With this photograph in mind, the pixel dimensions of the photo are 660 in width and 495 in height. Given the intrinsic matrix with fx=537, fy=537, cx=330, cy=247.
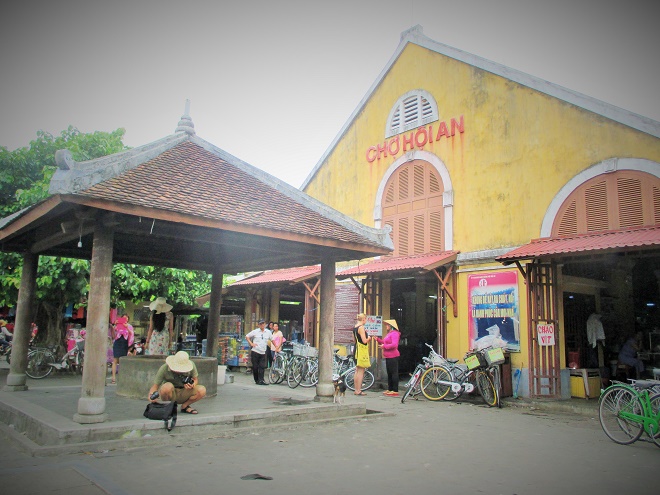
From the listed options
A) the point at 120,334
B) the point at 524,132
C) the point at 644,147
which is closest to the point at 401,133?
the point at 524,132

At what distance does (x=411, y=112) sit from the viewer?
16.5m

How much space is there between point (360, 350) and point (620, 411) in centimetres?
625

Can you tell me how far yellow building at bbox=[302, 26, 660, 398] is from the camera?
1188cm

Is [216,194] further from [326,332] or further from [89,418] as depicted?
[89,418]

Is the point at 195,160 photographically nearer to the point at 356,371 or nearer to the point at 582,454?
the point at 356,371

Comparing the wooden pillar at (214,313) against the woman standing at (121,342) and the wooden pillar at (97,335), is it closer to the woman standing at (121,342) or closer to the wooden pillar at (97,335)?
the woman standing at (121,342)

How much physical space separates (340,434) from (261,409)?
1502 mm

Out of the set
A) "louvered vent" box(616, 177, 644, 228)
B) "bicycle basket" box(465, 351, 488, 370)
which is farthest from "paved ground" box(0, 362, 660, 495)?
"louvered vent" box(616, 177, 644, 228)

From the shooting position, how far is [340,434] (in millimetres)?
8102

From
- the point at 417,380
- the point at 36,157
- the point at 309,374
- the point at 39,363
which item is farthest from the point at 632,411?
the point at 36,157

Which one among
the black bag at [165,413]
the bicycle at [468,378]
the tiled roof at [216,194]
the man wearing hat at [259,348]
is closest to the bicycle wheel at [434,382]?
the bicycle at [468,378]

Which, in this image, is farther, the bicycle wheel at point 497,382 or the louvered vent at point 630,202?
the bicycle wheel at point 497,382

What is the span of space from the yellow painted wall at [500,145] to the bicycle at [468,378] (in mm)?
3175

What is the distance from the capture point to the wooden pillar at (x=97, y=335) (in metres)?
7.06
